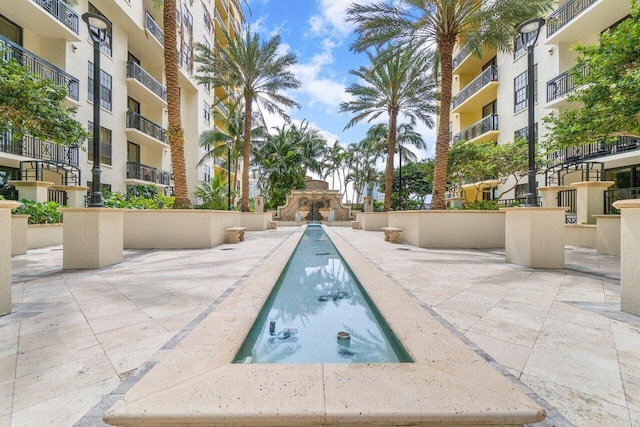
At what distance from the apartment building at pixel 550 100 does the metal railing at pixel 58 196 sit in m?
20.7

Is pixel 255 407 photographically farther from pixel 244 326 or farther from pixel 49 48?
pixel 49 48

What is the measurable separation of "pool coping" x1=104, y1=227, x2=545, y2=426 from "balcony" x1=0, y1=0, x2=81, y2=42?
1833 centimetres

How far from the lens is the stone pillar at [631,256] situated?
3758 millimetres

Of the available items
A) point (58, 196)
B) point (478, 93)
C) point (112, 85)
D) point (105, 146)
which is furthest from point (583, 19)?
point (105, 146)

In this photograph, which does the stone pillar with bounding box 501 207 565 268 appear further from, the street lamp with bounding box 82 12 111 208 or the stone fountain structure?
the stone fountain structure

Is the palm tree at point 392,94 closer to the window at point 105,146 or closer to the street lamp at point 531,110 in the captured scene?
the street lamp at point 531,110

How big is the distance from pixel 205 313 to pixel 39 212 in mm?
11227

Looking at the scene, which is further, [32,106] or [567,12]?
[567,12]

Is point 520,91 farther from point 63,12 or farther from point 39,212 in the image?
point 63,12

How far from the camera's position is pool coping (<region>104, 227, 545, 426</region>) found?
1.81m

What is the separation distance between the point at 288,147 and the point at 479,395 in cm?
3405

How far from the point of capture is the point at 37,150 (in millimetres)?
13492

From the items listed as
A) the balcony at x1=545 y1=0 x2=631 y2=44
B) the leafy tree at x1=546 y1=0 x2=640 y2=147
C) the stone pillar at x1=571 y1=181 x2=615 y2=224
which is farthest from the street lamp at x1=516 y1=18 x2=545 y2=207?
the balcony at x1=545 y1=0 x2=631 y2=44

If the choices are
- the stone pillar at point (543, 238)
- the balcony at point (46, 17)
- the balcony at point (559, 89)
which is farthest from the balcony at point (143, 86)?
the balcony at point (559, 89)
